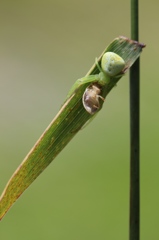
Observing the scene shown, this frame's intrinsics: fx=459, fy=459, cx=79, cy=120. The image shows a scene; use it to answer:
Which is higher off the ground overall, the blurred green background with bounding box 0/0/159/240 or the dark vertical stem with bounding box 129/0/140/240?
the dark vertical stem with bounding box 129/0/140/240

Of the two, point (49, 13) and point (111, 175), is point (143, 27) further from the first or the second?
point (111, 175)

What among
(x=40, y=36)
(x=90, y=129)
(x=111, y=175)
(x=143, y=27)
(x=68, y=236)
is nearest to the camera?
(x=68, y=236)

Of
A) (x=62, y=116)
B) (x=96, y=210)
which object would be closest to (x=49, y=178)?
(x=96, y=210)

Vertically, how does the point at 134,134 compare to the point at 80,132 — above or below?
above

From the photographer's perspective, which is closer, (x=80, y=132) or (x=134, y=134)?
(x=134, y=134)

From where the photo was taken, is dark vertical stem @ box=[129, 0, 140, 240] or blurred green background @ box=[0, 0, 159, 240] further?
blurred green background @ box=[0, 0, 159, 240]
